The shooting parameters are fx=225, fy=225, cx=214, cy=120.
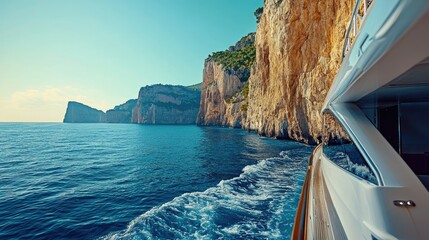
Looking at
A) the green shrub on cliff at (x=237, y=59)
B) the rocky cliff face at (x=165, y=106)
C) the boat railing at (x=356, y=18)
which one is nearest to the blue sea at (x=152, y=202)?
the boat railing at (x=356, y=18)

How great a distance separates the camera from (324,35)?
2520 centimetres

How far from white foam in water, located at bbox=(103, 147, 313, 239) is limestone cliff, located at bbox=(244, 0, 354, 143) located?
16226 millimetres

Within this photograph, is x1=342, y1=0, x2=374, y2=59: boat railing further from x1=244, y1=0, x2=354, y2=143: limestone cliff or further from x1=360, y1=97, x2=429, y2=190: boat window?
x1=244, y1=0, x2=354, y2=143: limestone cliff

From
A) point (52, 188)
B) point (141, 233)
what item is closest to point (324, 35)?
point (141, 233)

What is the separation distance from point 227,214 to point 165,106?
483 feet

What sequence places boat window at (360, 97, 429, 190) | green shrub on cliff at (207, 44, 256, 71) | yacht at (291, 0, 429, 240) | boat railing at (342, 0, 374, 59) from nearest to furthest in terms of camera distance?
1. yacht at (291, 0, 429, 240)
2. boat railing at (342, 0, 374, 59)
3. boat window at (360, 97, 429, 190)
4. green shrub on cliff at (207, 44, 256, 71)

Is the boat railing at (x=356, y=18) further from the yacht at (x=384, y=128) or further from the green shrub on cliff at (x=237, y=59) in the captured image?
the green shrub on cliff at (x=237, y=59)

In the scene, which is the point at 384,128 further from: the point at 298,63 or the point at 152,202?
the point at 298,63

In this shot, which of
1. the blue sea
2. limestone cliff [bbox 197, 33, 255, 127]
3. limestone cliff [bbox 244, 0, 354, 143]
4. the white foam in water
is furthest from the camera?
limestone cliff [bbox 197, 33, 255, 127]

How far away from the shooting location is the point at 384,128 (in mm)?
2363

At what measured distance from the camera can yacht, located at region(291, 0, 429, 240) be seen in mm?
1285

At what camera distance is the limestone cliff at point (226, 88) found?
75.4 m

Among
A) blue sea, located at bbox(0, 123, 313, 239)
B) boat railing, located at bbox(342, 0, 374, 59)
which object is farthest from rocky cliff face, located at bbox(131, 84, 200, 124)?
boat railing, located at bbox(342, 0, 374, 59)

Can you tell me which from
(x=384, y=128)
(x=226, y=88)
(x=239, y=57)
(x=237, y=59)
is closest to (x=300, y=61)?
(x=384, y=128)
